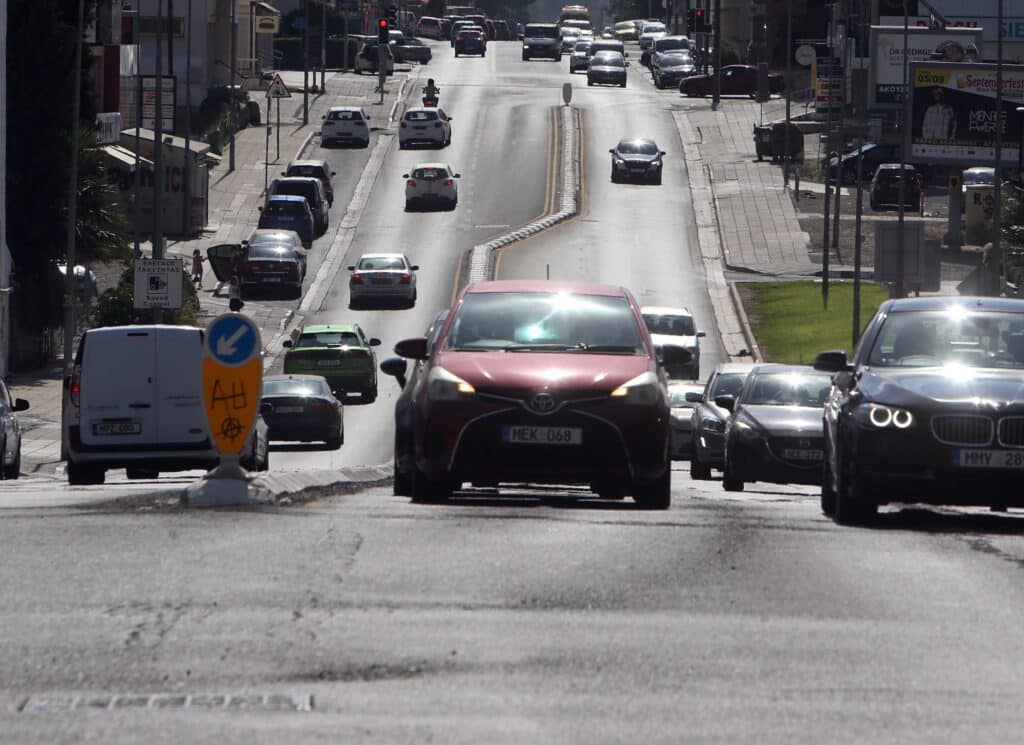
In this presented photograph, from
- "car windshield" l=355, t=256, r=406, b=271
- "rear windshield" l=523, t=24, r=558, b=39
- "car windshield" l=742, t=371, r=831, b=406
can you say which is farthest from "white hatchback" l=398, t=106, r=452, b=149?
"car windshield" l=742, t=371, r=831, b=406

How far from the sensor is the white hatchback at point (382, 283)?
5434 centimetres

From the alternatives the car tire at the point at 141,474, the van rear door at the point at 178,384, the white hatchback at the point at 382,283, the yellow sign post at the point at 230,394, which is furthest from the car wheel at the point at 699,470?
the white hatchback at the point at 382,283

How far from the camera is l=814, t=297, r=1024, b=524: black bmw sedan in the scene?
12.6 m

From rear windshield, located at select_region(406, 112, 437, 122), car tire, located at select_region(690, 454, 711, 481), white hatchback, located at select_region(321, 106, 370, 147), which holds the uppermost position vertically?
rear windshield, located at select_region(406, 112, 437, 122)

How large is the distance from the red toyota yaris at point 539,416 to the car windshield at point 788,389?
8.67 meters

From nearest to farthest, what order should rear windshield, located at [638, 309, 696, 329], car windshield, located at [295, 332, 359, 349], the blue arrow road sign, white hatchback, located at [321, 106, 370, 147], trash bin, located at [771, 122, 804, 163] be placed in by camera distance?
1. the blue arrow road sign
2. car windshield, located at [295, 332, 359, 349]
3. rear windshield, located at [638, 309, 696, 329]
4. trash bin, located at [771, 122, 804, 163]
5. white hatchback, located at [321, 106, 370, 147]

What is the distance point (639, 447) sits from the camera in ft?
43.8

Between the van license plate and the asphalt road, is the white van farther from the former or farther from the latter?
the asphalt road

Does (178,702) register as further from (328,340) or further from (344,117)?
(344,117)

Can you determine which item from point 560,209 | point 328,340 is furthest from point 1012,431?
point 560,209

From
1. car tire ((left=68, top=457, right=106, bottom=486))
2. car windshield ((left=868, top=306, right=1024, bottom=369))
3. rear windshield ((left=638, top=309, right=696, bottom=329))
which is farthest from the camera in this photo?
rear windshield ((left=638, top=309, right=696, bottom=329))

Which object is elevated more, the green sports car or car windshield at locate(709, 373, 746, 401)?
car windshield at locate(709, 373, 746, 401)

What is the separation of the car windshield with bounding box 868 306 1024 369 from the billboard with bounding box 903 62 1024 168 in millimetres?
53907

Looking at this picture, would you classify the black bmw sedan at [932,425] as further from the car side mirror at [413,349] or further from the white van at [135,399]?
the white van at [135,399]
